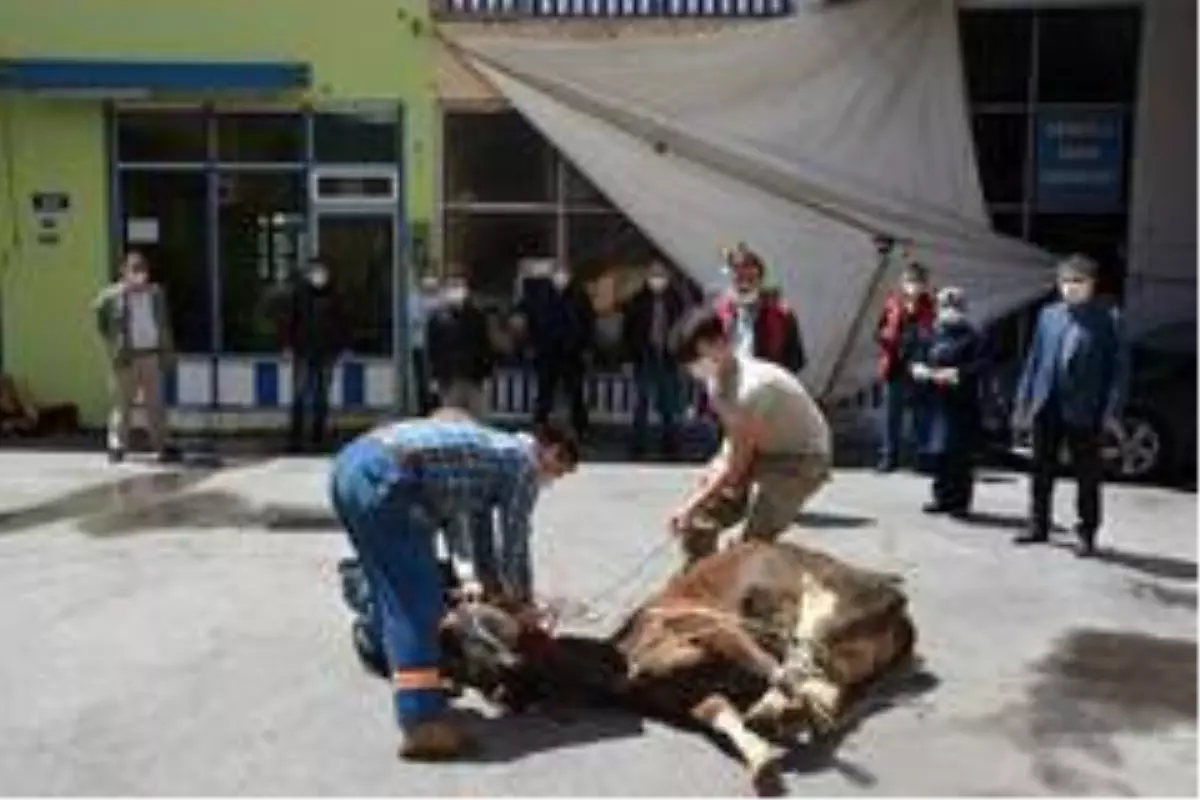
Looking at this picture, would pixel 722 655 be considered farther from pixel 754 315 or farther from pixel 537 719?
pixel 754 315

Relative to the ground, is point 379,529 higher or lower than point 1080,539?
higher

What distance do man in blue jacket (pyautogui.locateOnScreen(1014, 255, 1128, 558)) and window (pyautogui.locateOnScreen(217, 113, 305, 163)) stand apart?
981 centimetres

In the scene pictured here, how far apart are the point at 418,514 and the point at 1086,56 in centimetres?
1366

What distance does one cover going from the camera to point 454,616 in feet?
26.9

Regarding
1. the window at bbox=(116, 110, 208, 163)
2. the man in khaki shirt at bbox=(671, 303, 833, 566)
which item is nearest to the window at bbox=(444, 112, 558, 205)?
the window at bbox=(116, 110, 208, 163)

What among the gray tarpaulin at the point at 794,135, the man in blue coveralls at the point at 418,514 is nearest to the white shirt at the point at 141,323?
the gray tarpaulin at the point at 794,135

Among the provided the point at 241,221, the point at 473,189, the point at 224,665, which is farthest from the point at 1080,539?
the point at 241,221

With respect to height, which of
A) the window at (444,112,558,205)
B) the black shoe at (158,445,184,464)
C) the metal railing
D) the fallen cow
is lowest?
the black shoe at (158,445,184,464)

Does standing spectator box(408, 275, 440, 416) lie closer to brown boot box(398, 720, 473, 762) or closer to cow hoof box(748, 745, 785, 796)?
brown boot box(398, 720, 473, 762)

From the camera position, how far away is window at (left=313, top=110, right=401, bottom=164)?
20469 mm

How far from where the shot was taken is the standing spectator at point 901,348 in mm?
16641

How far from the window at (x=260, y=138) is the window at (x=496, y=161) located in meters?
1.55

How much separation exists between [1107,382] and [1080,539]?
102 cm

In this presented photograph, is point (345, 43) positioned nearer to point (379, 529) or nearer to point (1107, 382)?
point (1107, 382)
